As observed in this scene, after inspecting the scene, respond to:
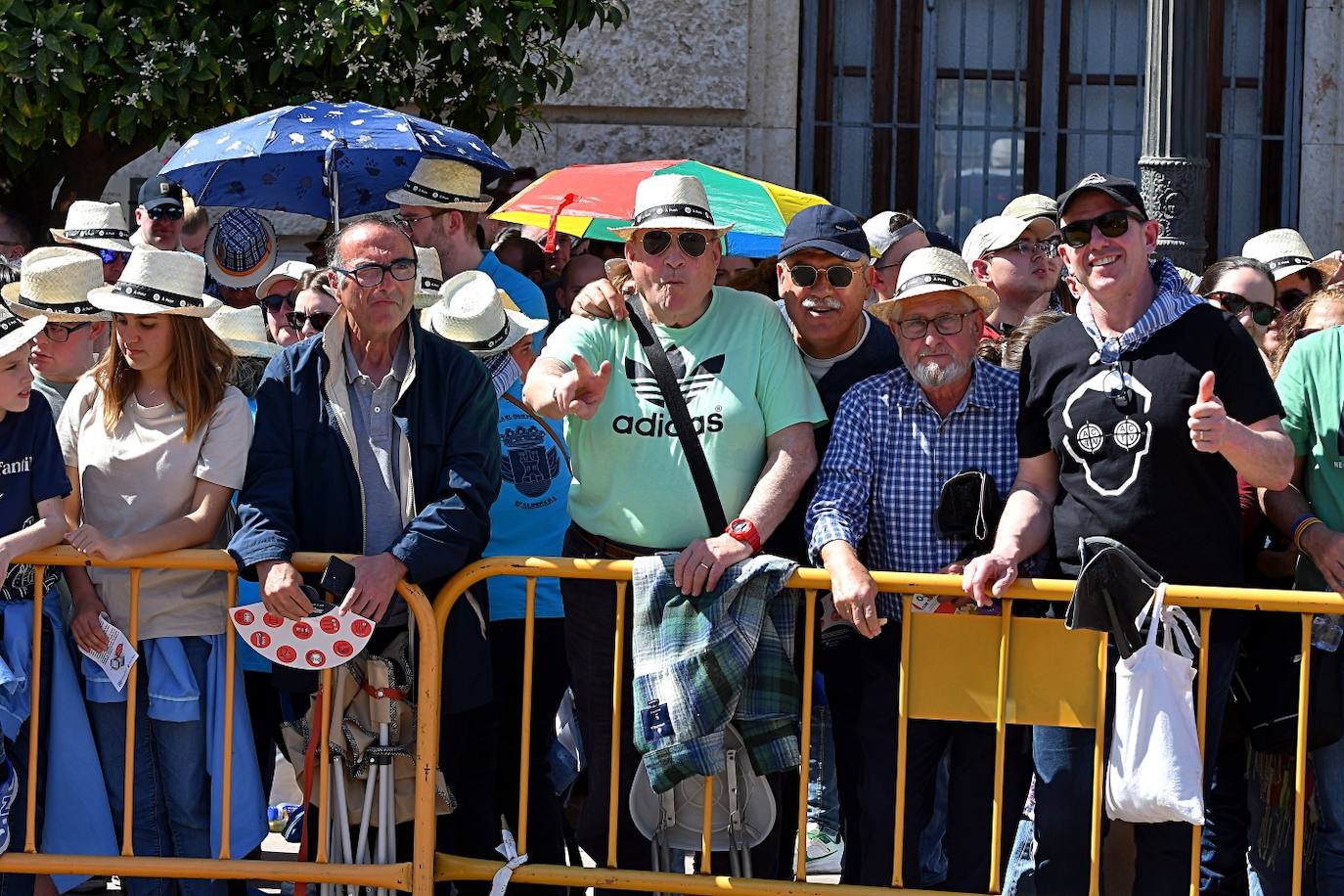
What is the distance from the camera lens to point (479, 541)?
462 centimetres

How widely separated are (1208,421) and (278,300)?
3475mm

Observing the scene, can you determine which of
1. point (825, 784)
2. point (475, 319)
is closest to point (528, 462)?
point (475, 319)

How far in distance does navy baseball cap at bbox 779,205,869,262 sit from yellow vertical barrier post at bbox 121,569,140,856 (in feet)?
6.27

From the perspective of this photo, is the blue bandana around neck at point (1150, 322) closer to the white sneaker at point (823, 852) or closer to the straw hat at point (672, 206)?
the straw hat at point (672, 206)

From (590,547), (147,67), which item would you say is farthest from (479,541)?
(147,67)

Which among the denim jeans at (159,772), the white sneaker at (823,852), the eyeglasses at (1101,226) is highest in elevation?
the eyeglasses at (1101,226)

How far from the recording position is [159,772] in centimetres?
470

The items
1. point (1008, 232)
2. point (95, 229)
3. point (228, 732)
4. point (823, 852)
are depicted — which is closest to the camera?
point (228, 732)

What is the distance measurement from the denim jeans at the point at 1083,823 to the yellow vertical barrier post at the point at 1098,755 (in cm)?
3

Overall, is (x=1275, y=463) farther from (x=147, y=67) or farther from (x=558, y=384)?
(x=147, y=67)

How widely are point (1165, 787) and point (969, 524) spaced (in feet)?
2.60

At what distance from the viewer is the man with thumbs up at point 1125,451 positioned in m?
4.26

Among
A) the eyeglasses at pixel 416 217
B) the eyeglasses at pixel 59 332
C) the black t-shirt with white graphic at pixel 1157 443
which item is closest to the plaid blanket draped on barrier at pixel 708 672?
the black t-shirt with white graphic at pixel 1157 443

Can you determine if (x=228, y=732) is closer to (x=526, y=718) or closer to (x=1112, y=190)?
(x=526, y=718)
